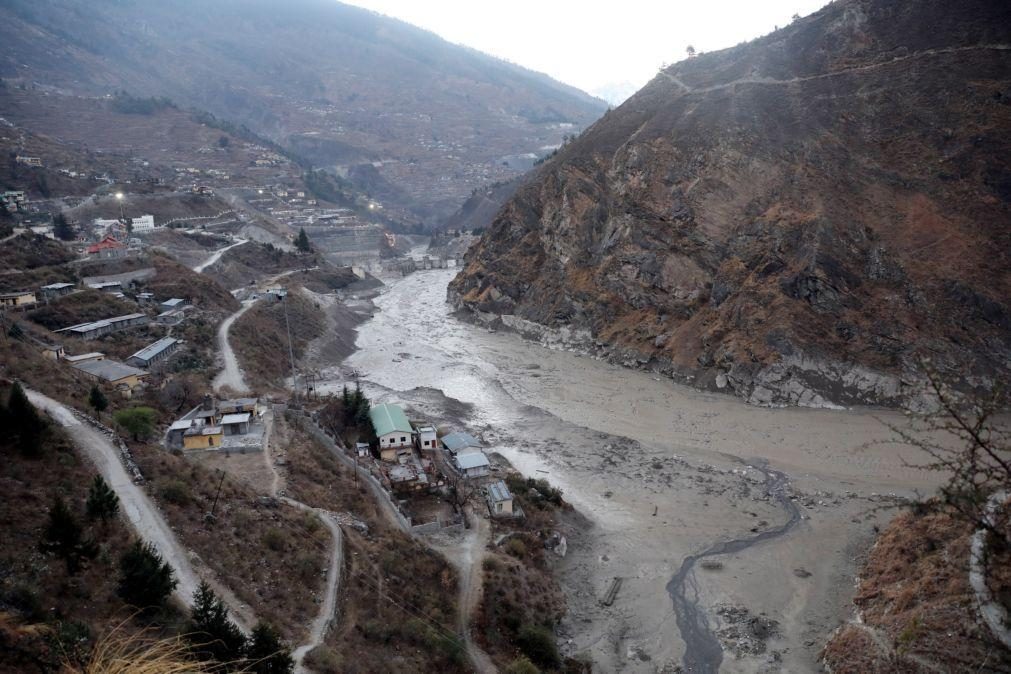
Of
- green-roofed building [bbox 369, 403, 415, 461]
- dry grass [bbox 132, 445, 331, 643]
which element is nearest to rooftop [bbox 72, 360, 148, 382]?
dry grass [bbox 132, 445, 331, 643]

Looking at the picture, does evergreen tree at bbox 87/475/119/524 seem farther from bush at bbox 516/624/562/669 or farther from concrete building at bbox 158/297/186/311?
concrete building at bbox 158/297/186/311

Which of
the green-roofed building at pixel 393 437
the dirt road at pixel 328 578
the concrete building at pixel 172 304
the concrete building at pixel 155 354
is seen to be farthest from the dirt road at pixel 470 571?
the concrete building at pixel 172 304

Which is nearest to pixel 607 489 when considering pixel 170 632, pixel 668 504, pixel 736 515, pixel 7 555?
pixel 668 504

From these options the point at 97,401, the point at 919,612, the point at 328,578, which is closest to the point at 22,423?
the point at 97,401

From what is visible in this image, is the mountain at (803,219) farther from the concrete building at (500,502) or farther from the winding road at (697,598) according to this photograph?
the concrete building at (500,502)

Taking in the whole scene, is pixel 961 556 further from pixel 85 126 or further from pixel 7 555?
pixel 85 126

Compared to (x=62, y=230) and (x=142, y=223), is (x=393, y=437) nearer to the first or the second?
(x=62, y=230)
